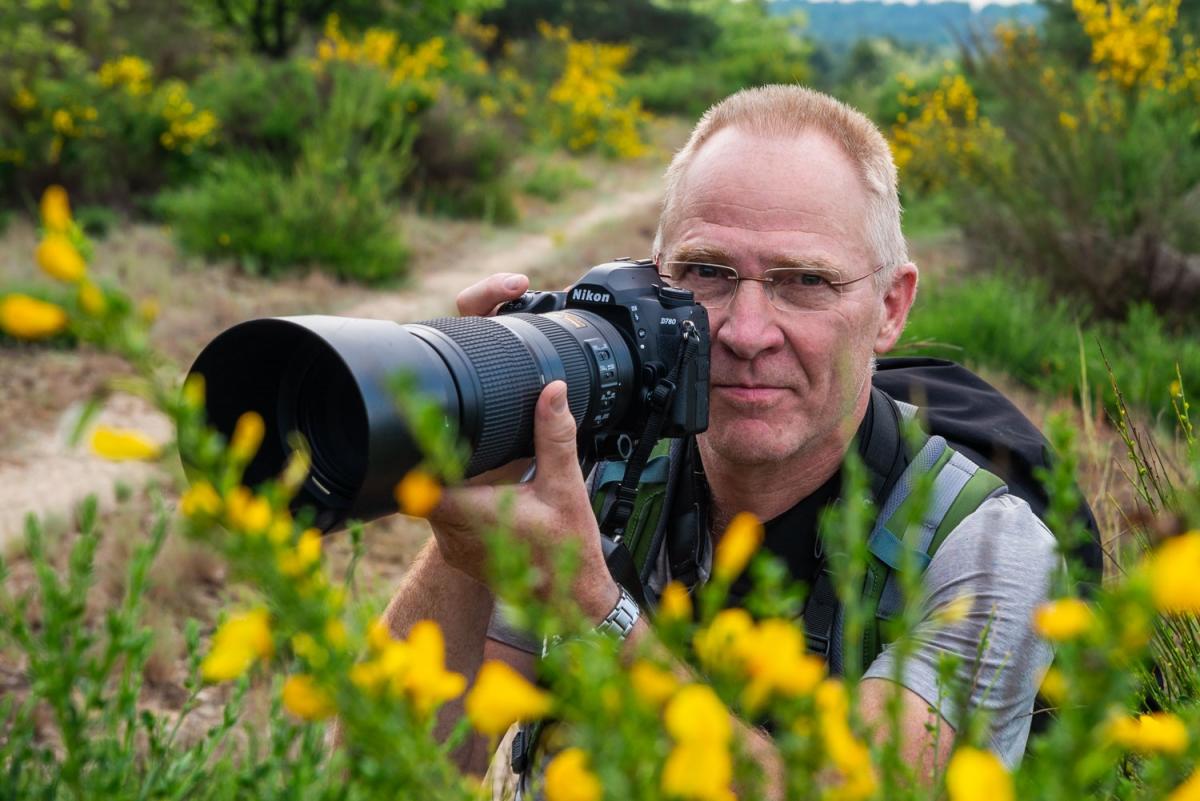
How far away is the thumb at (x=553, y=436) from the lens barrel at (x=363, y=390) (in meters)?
0.04

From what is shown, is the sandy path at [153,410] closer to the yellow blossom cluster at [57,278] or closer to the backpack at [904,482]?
the yellow blossom cluster at [57,278]

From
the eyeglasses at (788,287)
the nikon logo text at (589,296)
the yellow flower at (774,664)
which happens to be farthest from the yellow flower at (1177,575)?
the eyeglasses at (788,287)

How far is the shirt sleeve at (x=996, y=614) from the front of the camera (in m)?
1.46

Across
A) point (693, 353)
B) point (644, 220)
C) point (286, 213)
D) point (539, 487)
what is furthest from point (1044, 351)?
point (644, 220)

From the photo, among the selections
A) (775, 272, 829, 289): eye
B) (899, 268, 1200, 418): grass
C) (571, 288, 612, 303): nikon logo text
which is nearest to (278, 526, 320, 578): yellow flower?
(571, 288, 612, 303): nikon logo text

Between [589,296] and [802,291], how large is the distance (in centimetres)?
37

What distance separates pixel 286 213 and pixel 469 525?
246 inches

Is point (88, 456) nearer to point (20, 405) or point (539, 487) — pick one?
point (20, 405)

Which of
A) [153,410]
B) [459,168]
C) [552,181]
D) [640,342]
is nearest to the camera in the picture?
[640,342]

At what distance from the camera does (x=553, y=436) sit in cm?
133

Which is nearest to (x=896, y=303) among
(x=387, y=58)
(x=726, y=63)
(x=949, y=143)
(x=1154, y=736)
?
(x=1154, y=736)

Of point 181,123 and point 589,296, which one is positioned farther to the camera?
point 181,123

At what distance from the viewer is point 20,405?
14.9ft

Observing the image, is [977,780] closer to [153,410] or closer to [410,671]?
[410,671]
